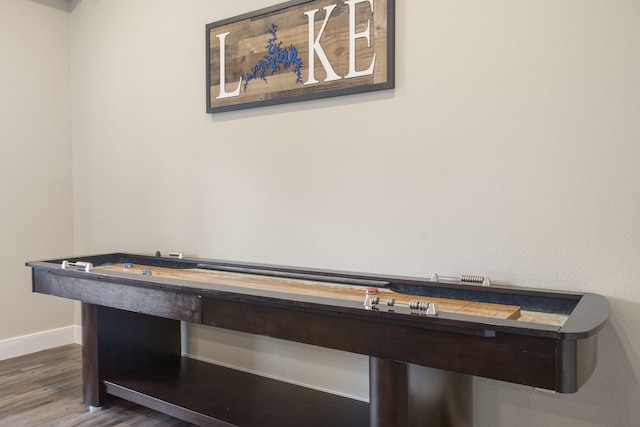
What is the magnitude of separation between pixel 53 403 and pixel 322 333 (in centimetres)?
190

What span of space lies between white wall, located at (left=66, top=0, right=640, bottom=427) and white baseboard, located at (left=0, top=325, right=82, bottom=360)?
4.10ft

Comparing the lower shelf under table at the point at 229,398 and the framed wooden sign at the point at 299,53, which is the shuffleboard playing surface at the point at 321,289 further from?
the framed wooden sign at the point at 299,53

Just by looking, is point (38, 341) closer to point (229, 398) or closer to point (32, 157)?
point (32, 157)

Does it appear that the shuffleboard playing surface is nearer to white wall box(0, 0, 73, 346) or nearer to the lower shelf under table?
the lower shelf under table

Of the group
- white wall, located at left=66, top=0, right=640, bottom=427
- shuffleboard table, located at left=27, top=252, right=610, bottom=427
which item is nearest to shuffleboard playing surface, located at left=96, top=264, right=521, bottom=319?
shuffleboard table, located at left=27, top=252, right=610, bottom=427

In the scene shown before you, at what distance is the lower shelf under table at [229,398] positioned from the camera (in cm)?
193

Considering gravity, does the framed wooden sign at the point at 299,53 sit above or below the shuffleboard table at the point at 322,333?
above

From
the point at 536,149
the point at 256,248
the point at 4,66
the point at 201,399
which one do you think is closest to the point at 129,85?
the point at 4,66

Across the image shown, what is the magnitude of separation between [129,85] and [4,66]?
0.92 metres

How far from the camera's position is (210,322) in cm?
177

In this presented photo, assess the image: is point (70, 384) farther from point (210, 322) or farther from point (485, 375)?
point (485, 375)

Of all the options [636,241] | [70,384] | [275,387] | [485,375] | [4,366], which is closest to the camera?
[485,375]

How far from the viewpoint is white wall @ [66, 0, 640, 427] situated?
171 cm

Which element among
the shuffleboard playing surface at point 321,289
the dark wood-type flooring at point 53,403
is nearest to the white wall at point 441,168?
the shuffleboard playing surface at point 321,289
